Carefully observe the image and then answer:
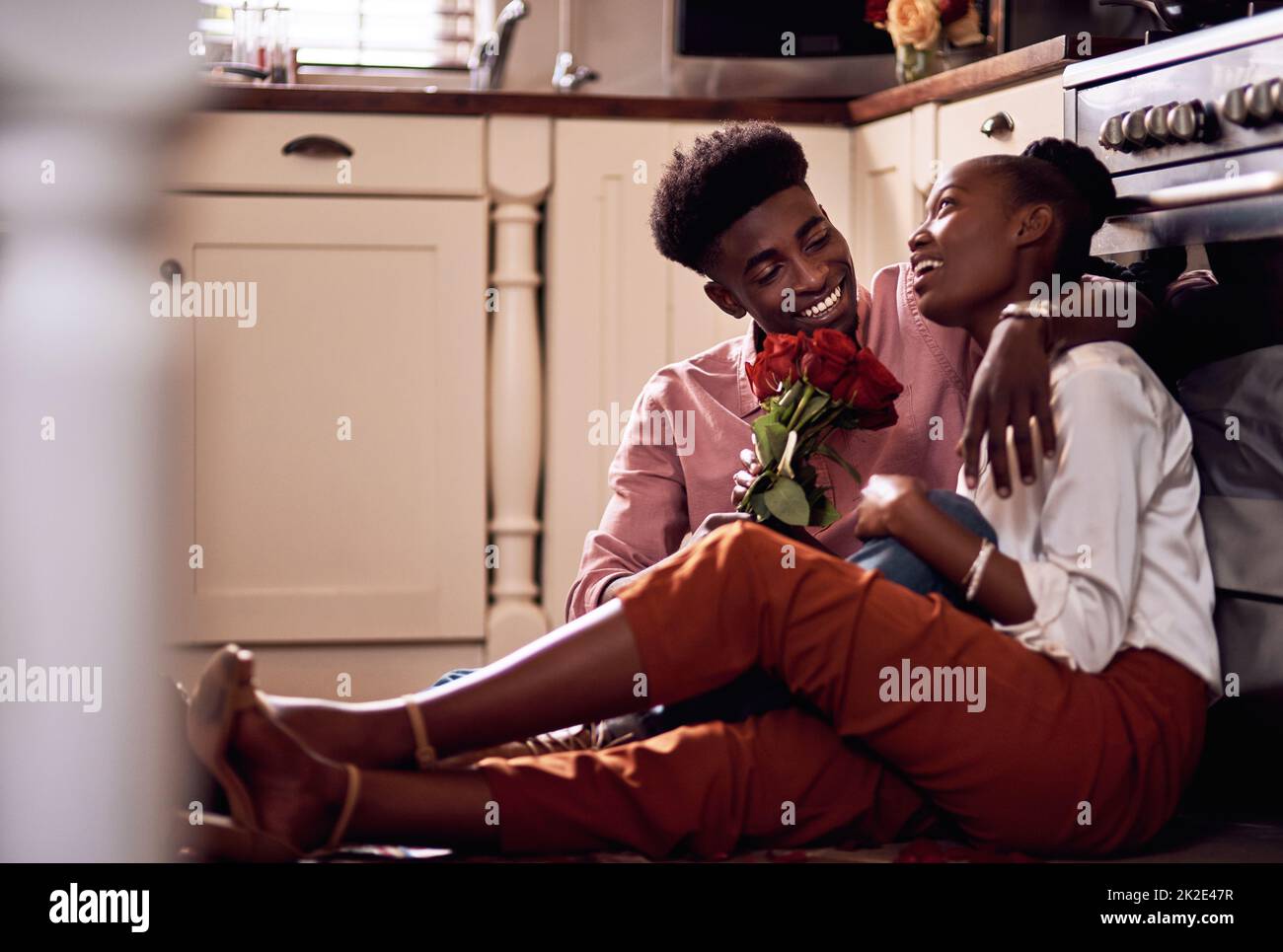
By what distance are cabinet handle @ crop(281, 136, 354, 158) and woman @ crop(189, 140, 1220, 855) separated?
136 centimetres

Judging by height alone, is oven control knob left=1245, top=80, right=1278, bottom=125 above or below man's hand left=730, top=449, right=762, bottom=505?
above

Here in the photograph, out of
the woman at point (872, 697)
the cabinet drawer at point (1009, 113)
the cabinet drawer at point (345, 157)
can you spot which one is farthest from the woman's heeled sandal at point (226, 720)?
the cabinet drawer at point (345, 157)

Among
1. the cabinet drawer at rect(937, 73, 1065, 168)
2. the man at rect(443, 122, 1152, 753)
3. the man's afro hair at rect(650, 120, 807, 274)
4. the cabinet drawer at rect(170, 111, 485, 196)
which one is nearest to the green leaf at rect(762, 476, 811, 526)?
the man at rect(443, 122, 1152, 753)

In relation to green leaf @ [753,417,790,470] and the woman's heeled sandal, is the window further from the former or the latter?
the woman's heeled sandal

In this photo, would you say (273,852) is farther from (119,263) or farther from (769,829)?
(119,263)

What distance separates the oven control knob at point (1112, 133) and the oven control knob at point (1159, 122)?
51mm

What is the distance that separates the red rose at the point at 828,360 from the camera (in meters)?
1.25

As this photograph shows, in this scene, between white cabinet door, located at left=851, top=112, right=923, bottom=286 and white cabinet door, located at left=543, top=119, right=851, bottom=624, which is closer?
white cabinet door, located at left=851, top=112, right=923, bottom=286

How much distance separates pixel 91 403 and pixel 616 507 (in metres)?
1.11

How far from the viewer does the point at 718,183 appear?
1540 mm

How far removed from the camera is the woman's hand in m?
1.06

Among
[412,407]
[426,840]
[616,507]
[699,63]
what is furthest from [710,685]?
[699,63]

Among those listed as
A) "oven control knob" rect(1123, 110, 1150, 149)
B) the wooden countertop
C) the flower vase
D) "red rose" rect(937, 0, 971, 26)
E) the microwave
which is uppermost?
the microwave

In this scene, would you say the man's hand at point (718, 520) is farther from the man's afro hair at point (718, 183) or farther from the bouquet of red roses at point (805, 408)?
the man's afro hair at point (718, 183)
